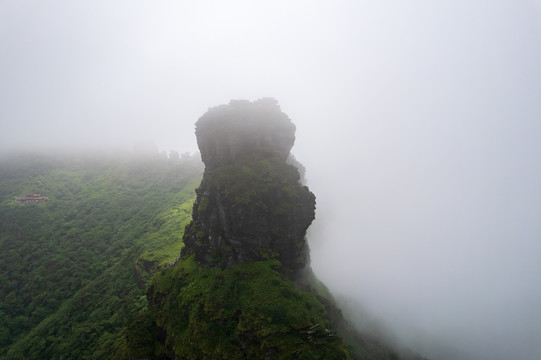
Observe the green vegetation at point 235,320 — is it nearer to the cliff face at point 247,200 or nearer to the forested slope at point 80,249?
the cliff face at point 247,200

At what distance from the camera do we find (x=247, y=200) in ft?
90.5

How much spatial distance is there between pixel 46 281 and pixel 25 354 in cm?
2036

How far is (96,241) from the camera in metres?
73.7

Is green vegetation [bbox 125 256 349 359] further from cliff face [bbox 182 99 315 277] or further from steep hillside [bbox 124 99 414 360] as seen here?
cliff face [bbox 182 99 315 277]

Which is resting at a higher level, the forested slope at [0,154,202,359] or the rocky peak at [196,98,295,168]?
the rocky peak at [196,98,295,168]

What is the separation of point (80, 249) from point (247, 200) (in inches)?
2648

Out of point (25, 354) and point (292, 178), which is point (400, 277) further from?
point (25, 354)

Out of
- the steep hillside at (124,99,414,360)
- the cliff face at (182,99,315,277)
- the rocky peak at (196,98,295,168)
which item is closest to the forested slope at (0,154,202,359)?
the steep hillside at (124,99,414,360)

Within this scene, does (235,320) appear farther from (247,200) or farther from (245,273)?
(247,200)

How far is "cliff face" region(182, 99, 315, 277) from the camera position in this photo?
28016 millimetres

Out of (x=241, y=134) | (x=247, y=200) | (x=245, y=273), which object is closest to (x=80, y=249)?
(x=241, y=134)

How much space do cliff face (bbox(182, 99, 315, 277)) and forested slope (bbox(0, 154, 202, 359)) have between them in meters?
21.7

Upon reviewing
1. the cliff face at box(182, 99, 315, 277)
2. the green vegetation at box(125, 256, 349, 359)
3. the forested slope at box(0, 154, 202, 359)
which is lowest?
the forested slope at box(0, 154, 202, 359)

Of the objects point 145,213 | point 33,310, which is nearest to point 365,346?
point 33,310
